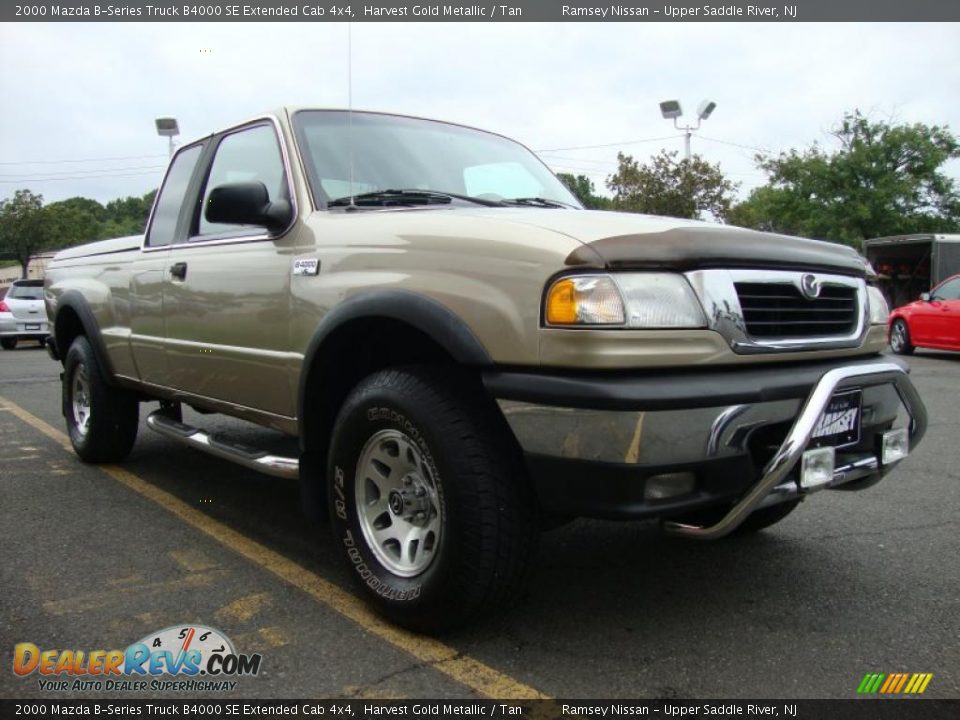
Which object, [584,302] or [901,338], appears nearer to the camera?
[584,302]

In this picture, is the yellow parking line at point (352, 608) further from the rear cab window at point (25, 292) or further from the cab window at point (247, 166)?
the rear cab window at point (25, 292)

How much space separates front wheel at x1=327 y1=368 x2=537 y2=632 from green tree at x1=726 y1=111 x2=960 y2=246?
84.9 ft

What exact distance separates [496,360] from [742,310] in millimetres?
759

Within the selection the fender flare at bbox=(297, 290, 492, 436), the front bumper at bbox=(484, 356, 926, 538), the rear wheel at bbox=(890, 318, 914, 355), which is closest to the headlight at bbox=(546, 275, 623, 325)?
the front bumper at bbox=(484, 356, 926, 538)

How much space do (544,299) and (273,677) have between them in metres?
1.39

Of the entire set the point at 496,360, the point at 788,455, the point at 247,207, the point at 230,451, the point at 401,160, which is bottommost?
Answer: the point at 230,451

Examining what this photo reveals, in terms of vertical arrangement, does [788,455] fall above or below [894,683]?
above

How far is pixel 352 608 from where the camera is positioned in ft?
9.68

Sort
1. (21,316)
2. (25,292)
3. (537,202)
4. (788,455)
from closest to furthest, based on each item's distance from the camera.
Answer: (788,455), (537,202), (21,316), (25,292)

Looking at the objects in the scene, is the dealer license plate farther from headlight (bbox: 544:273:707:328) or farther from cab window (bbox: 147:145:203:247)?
cab window (bbox: 147:145:203:247)

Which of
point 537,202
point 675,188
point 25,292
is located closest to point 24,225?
point 25,292

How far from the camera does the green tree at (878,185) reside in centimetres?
2680

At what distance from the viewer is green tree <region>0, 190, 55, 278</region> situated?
39750 millimetres

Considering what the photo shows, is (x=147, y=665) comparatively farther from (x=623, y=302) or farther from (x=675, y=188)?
(x=675, y=188)
